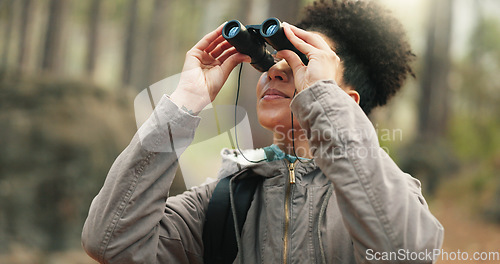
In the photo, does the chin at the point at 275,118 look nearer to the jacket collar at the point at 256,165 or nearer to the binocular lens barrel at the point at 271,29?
the jacket collar at the point at 256,165

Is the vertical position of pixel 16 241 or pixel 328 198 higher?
pixel 328 198

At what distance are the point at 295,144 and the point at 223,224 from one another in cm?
44

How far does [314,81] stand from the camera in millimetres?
1373

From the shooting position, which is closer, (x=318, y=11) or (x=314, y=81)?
(x=314, y=81)

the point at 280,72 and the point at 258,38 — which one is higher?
the point at 258,38

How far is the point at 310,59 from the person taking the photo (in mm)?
1413

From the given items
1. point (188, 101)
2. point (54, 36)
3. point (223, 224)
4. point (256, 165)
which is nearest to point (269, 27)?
point (188, 101)

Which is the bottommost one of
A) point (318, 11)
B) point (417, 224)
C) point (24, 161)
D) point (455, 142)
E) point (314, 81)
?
point (455, 142)

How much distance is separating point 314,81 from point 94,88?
5903mm

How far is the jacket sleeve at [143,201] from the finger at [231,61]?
0.29 meters

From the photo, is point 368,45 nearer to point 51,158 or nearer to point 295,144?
point 295,144

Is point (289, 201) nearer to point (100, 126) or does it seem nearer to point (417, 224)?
point (417, 224)

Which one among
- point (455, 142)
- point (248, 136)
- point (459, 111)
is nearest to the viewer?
point (248, 136)

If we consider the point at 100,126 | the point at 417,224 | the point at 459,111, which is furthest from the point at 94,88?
the point at 459,111
